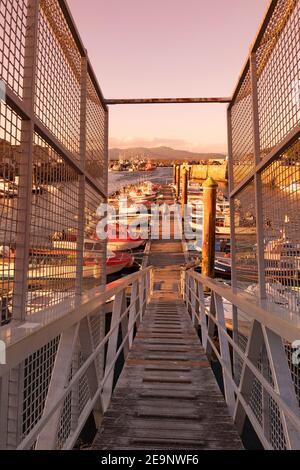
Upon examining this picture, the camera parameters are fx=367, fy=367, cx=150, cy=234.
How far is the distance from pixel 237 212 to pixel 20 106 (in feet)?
10.1

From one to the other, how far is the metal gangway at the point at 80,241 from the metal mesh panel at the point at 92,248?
0.13 feet

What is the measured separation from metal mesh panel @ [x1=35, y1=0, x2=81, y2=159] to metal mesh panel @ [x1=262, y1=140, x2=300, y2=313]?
146 centimetres

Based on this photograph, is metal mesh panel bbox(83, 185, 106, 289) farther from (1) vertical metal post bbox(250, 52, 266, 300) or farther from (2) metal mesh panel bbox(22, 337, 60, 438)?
(1) vertical metal post bbox(250, 52, 266, 300)

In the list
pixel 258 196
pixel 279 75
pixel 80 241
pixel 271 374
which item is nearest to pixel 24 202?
pixel 80 241

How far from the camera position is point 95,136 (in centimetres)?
418

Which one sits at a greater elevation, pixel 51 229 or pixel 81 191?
pixel 81 191

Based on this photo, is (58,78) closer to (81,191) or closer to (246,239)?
(81,191)

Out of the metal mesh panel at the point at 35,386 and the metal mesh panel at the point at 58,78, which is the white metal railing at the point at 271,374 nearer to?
the metal mesh panel at the point at 35,386

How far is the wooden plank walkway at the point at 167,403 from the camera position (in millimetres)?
2633

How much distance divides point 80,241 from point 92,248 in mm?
920

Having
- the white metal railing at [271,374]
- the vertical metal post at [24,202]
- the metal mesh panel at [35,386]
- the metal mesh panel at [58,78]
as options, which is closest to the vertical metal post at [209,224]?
the white metal railing at [271,374]

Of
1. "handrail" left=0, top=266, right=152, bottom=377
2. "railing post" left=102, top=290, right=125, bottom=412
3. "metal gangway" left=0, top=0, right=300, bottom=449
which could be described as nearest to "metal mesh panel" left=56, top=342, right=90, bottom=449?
"metal gangway" left=0, top=0, right=300, bottom=449

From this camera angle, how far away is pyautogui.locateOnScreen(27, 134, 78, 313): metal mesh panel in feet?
6.80
